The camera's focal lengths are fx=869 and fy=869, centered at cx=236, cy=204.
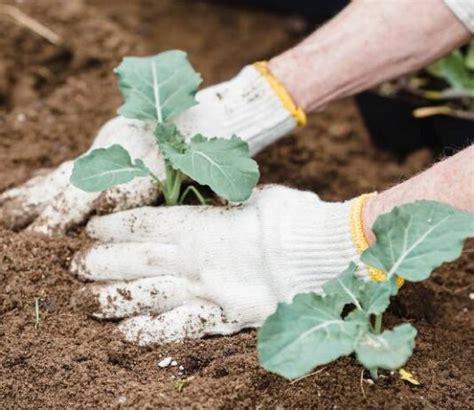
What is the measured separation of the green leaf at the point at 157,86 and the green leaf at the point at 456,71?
95cm

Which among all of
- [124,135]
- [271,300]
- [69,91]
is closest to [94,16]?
[69,91]

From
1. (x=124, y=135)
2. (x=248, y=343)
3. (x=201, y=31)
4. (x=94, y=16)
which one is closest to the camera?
(x=248, y=343)

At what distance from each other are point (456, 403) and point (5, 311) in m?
0.91

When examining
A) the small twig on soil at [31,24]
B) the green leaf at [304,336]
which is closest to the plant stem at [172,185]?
the green leaf at [304,336]

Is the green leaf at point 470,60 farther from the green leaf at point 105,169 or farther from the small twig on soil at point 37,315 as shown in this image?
the small twig on soil at point 37,315

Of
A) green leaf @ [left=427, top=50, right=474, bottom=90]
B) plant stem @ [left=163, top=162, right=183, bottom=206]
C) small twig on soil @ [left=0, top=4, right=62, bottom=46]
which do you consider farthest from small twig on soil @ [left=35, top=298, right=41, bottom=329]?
green leaf @ [left=427, top=50, right=474, bottom=90]

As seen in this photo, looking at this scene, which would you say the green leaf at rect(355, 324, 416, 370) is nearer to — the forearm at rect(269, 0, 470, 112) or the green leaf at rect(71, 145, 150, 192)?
the green leaf at rect(71, 145, 150, 192)

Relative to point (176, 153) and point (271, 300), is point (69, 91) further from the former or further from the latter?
point (271, 300)

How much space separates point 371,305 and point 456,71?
1324 mm

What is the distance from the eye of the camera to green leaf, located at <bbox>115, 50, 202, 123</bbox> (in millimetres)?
1983

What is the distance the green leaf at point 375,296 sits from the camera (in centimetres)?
150

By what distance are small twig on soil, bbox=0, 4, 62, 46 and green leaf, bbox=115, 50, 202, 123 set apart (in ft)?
2.49

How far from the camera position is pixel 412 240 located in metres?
1.55

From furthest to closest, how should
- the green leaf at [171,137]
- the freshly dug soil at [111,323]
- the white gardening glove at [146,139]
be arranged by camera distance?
the white gardening glove at [146,139]
the green leaf at [171,137]
the freshly dug soil at [111,323]
